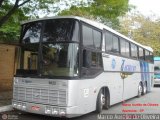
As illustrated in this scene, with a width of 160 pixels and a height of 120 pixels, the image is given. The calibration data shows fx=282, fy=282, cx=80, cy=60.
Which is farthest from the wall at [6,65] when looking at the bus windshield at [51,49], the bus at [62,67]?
the bus windshield at [51,49]

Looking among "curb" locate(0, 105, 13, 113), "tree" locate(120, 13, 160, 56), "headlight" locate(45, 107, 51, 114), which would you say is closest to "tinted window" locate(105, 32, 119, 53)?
"headlight" locate(45, 107, 51, 114)

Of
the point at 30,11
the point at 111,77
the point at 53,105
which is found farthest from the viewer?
the point at 30,11

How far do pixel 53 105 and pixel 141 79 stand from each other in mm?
9172

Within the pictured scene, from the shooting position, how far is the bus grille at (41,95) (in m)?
8.23

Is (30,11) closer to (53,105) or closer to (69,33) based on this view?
(69,33)

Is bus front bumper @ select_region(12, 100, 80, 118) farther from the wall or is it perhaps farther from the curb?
the wall

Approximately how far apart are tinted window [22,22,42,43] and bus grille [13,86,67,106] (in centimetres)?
156

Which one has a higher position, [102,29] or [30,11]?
[30,11]

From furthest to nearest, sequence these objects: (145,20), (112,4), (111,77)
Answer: (145,20), (112,4), (111,77)

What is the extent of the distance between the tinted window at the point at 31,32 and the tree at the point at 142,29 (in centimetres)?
3188

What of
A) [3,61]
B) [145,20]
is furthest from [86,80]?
[145,20]


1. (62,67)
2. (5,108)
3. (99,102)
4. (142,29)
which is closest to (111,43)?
(99,102)

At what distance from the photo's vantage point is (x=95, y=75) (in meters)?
9.52

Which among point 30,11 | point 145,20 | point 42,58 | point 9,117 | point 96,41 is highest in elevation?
point 145,20
